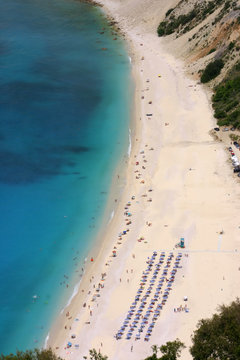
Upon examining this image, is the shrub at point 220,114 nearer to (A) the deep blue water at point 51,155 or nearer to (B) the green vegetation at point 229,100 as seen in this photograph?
(B) the green vegetation at point 229,100

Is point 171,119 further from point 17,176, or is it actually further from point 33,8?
point 33,8

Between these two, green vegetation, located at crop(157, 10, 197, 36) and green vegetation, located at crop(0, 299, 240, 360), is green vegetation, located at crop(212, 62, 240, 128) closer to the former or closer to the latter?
green vegetation, located at crop(157, 10, 197, 36)

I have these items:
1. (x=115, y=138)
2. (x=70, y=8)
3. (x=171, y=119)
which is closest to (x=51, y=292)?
(x=115, y=138)

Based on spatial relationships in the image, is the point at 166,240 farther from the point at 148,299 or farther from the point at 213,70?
the point at 213,70

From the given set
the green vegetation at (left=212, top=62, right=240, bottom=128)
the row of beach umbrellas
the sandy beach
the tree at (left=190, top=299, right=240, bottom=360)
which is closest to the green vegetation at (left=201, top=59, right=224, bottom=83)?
the green vegetation at (left=212, top=62, right=240, bottom=128)

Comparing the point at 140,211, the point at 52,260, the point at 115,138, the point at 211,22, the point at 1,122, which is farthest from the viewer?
the point at 211,22

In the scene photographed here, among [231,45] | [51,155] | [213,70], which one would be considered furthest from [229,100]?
[51,155]

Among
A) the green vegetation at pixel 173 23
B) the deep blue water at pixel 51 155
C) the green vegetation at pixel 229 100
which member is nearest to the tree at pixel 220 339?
the deep blue water at pixel 51 155
